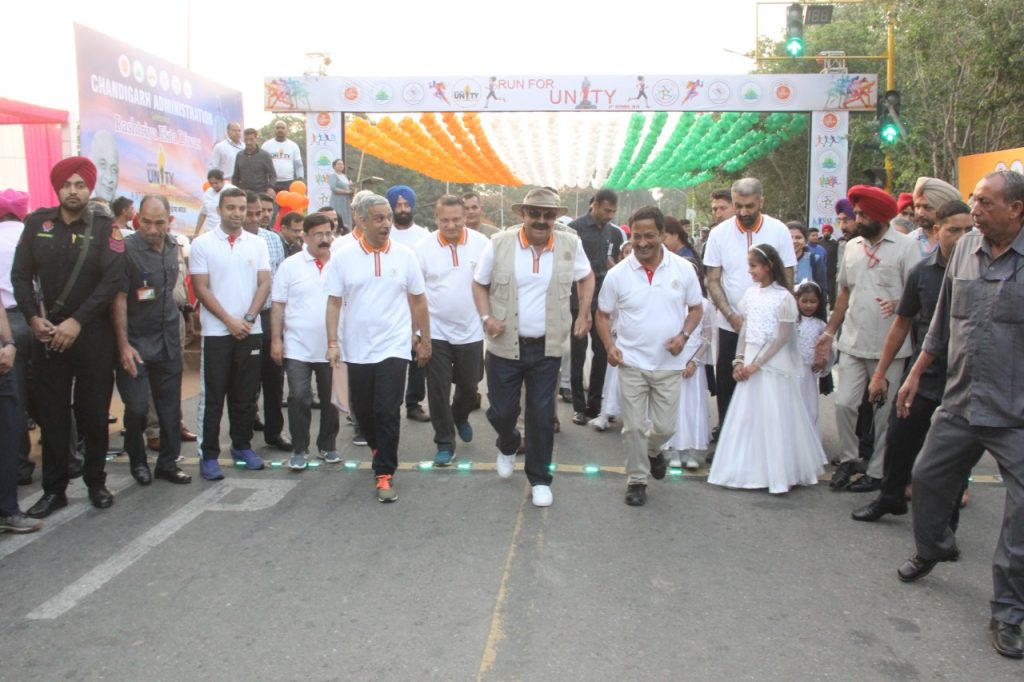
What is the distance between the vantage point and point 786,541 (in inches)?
190

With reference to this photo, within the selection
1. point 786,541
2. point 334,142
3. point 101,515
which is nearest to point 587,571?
point 786,541

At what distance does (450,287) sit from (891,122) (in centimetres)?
1274

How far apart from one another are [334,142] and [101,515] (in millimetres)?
13208

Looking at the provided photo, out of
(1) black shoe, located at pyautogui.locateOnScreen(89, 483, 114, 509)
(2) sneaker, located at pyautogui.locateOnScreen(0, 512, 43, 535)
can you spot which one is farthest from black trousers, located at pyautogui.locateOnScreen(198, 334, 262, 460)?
(2) sneaker, located at pyautogui.locateOnScreen(0, 512, 43, 535)

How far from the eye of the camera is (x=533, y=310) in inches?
221

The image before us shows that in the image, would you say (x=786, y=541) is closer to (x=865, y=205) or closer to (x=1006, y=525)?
(x=1006, y=525)

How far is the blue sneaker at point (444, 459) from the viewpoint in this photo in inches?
253

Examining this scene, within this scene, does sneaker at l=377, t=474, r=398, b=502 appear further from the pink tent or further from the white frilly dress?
the pink tent

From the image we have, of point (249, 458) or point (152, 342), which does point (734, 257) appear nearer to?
point (249, 458)

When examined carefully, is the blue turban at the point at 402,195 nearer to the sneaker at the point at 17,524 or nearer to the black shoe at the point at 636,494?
the black shoe at the point at 636,494

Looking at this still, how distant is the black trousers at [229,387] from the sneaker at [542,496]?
2.36 m

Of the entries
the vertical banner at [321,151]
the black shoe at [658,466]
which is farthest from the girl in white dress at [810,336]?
the vertical banner at [321,151]

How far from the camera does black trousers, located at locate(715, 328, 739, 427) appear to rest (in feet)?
21.0

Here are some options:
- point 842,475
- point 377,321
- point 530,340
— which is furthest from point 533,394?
point 842,475
